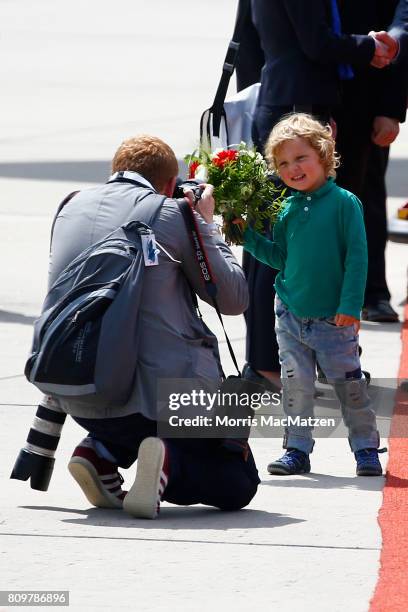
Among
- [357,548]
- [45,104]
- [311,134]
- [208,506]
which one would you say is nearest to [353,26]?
[311,134]

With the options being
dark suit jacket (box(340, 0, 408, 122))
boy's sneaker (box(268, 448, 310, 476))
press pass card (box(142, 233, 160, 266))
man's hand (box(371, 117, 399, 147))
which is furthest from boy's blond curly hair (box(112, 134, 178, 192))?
man's hand (box(371, 117, 399, 147))

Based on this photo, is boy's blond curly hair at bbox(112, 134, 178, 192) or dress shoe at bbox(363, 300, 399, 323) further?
dress shoe at bbox(363, 300, 399, 323)

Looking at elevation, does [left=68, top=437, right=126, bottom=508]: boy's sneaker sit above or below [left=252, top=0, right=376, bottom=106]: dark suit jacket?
below

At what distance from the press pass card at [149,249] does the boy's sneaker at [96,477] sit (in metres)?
0.63

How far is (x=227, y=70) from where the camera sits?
259 inches

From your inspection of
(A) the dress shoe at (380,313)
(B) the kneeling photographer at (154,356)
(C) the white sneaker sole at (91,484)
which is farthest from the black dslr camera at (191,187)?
(A) the dress shoe at (380,313)

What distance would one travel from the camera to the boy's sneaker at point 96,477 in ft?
16.0

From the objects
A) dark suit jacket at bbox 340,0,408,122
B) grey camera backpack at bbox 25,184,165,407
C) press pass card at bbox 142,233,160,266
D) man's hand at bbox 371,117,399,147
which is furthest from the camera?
man's hand at bbox 371,117,399,147

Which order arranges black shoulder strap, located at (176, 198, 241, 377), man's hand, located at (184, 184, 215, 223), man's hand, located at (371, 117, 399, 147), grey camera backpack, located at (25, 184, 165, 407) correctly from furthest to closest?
1. man's hand, located at (371, 117, 399, 147)
2. man's hand, located at (184, 184, 215, 223)
3. black shoulder strap, located at (176, 198, 241, 377)
4. grey camera backpack, located at (25, 184, 165, 407)

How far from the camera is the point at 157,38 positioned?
27.7 m

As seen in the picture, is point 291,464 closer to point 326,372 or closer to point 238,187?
point 326,372

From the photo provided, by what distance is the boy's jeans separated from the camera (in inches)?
213

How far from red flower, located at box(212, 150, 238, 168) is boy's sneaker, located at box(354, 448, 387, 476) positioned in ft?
3.63

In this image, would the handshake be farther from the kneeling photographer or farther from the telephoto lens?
the telephoto lens
